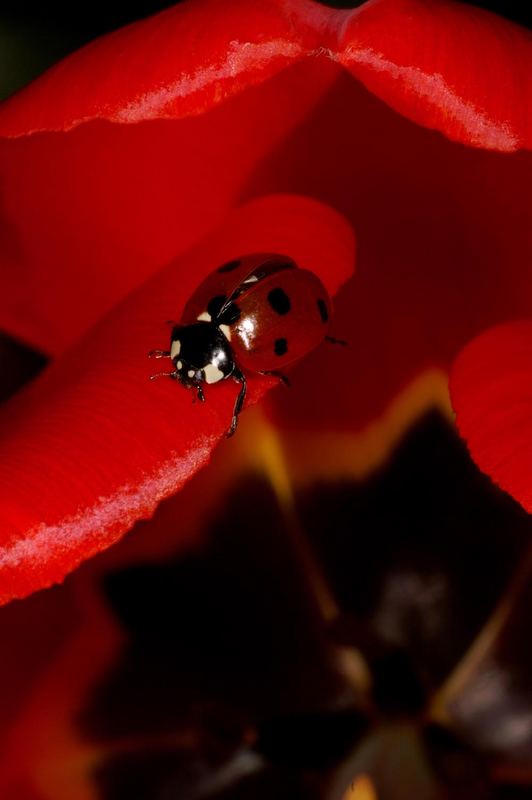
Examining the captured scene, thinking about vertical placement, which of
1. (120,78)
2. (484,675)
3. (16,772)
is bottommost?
(484,675)

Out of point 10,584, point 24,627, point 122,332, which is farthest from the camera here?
point 24,627

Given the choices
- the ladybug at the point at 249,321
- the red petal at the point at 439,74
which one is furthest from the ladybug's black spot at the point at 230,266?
the red petal at the point at 439,74

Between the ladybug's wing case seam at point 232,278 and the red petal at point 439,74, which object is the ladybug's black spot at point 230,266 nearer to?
the ladybug's wing case seam at point 232,278

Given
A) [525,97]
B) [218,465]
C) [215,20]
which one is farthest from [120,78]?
[218,465]

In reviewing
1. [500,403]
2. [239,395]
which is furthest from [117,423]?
[500,403]

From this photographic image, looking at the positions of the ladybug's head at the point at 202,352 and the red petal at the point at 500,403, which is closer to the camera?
the red petal at the point at 500,403

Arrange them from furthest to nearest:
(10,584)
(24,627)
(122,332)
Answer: (24,627)
(122,332)
(10,584)

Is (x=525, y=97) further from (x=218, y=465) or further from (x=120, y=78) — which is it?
(x=218, y=465)

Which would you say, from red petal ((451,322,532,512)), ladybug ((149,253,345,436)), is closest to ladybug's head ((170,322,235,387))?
ladybug ((149,253,345,436))
